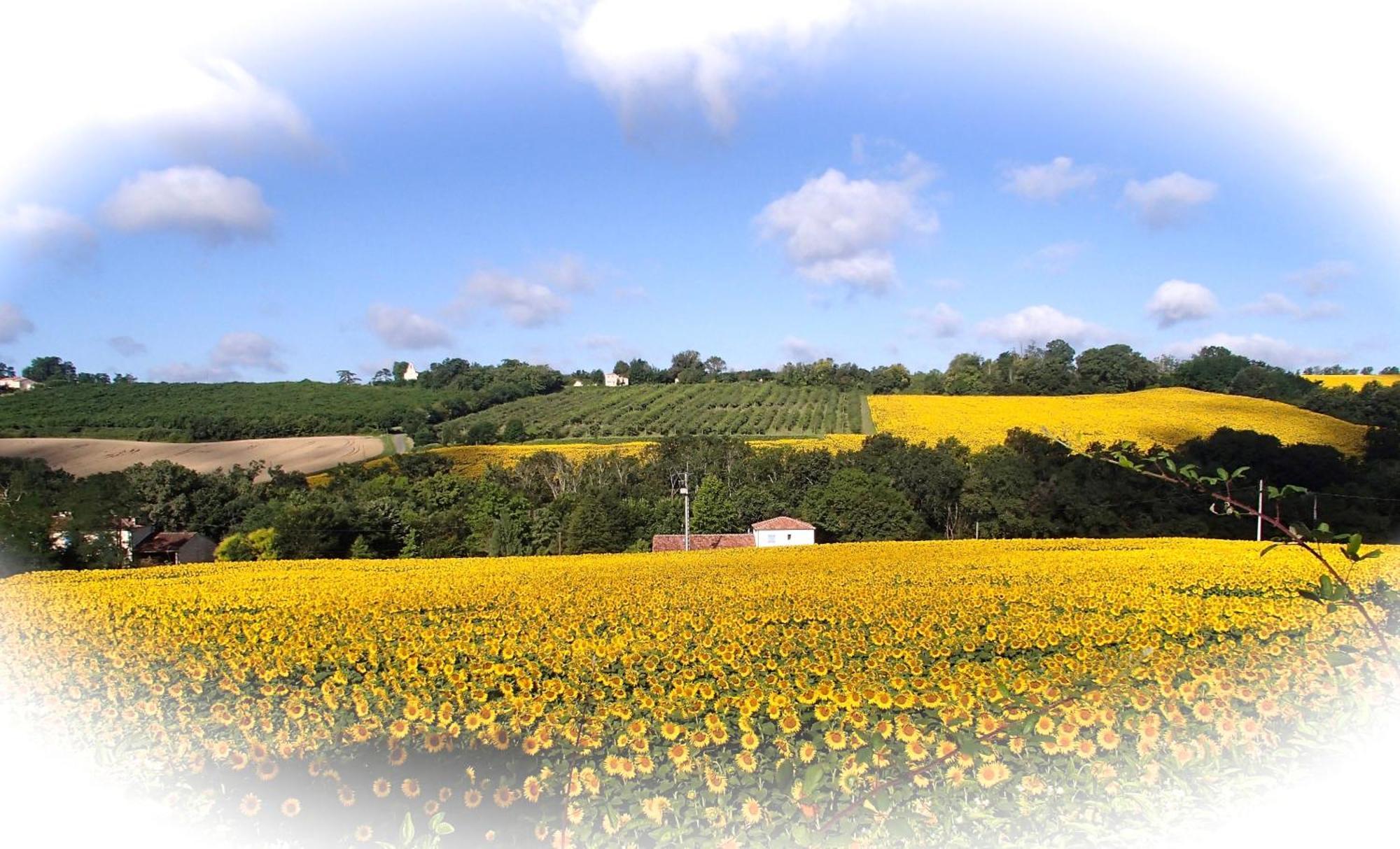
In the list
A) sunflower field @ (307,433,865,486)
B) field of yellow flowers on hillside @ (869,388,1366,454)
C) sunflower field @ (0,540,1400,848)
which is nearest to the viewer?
sunflower field @ (0,540,1400,848)

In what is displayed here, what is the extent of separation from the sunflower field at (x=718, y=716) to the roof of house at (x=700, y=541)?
31.2m

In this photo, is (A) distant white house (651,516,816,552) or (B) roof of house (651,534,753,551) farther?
(A) distant white house (651,516,816,552)

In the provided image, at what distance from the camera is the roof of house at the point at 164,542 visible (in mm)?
44969

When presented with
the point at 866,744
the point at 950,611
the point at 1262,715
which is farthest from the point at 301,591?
the point at 1262,715

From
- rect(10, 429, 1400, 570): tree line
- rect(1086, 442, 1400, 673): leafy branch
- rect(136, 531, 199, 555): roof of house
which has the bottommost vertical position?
rect(136, 531, 199, 555): roof of house

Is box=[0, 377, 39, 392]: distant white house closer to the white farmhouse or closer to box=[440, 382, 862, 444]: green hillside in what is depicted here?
box=[440, 382, 862, 444]: green hillside

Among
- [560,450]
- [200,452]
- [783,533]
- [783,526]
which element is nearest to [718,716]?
[783,533]

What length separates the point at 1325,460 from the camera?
117 ft

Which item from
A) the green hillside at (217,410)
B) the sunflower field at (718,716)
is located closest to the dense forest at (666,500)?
the green hillside at (217,410)

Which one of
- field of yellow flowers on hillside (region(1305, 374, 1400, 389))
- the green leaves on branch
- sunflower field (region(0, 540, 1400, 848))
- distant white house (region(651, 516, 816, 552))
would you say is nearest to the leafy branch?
sunflower field (region(0, 540, 1400, 848))

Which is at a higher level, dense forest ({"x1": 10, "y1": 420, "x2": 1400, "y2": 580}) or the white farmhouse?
dense forest ({"x1": 10, "y1": 420, "x2": 1400, "y2": 580})

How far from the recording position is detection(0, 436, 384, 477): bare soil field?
1780 inches

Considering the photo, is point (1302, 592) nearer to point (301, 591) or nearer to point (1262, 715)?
point (1262, 715)

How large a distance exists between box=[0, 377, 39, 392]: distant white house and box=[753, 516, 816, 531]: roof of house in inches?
1613
